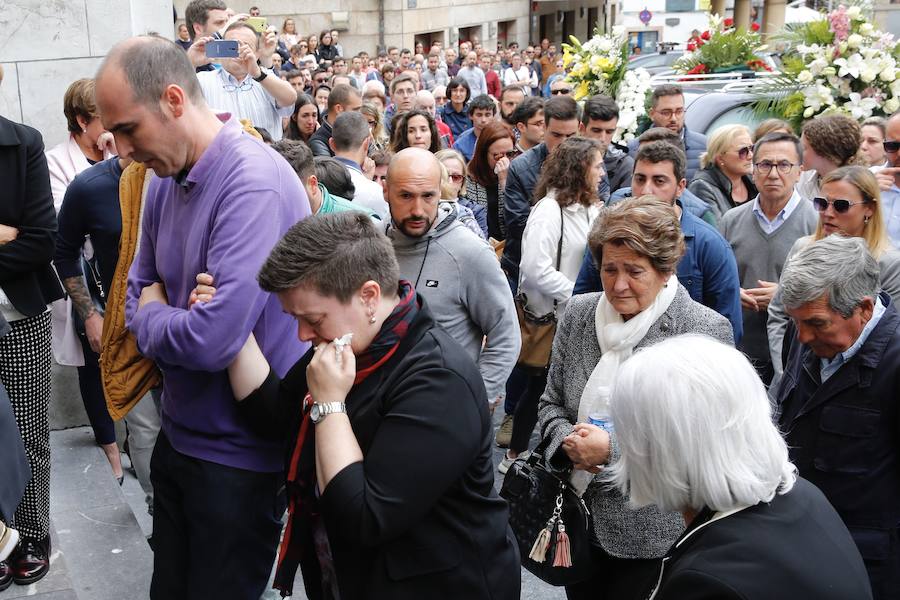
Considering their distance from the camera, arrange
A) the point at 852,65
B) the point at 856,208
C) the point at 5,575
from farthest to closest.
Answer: the point at 852,65 < the point at 856,208 < the point at 5,575

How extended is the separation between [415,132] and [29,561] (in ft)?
15.7

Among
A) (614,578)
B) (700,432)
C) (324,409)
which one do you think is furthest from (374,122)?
(700,432)

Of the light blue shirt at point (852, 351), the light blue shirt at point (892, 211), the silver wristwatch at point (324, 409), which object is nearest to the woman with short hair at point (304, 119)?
the light blue shirt at point (892, 211)

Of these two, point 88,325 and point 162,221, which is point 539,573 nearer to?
point 162,221

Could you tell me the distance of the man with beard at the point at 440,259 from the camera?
418 centimetres

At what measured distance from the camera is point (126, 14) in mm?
5891

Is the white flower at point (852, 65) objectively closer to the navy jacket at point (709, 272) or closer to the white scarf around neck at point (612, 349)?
the navy jacket at point (709, 272)

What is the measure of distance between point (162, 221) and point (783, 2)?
13.5 metres

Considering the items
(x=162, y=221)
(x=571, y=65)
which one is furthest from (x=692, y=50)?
(x=162, y=221)

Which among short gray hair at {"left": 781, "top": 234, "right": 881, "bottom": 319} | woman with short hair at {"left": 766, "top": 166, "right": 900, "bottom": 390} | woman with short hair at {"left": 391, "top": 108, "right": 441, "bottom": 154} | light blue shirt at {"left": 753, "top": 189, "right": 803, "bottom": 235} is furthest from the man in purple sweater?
woman with short hair at {"left": 391, "top": 108, "right": 441, "bottom": 154}

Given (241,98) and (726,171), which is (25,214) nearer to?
(241,98)

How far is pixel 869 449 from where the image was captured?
316 centimetres

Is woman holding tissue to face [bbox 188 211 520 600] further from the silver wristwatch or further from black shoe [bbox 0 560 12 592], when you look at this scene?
black shoe [bbox 0 560 12 592]

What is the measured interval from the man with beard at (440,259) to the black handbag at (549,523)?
39.4 inches
